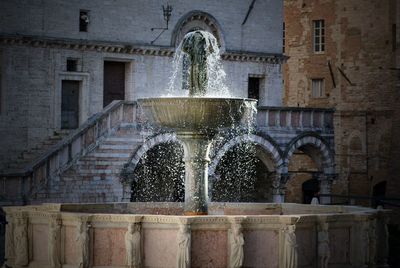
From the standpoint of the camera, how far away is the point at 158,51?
39812 mm

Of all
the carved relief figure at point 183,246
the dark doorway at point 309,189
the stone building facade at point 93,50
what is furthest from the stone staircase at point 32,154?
the carved relief figure at point 183,246

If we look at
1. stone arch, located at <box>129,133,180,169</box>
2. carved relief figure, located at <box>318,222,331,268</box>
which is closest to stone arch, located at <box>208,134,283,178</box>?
stone arch, located at <box>129,133,180,169</box>

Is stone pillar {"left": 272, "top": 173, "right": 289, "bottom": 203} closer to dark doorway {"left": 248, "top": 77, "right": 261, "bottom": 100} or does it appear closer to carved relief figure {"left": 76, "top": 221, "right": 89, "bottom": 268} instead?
dark doorway {"left": 248, "top": 77, "right": 261, "bottom": 100}

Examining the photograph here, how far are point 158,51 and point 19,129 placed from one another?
6979mm

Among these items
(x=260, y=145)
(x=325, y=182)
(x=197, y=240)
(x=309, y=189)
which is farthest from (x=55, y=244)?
(x=309, y=189)

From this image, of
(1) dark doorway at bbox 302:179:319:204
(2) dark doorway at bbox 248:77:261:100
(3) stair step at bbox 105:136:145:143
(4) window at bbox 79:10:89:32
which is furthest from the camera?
(1) dark doorway at bbox 302:179:319:204

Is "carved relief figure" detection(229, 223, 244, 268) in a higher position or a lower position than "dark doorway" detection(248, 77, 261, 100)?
lower

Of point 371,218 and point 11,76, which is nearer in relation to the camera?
A: point 371,218

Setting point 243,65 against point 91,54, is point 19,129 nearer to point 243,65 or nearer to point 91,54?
point 91,54

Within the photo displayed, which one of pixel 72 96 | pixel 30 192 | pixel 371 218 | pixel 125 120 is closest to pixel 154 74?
pixel 72 96

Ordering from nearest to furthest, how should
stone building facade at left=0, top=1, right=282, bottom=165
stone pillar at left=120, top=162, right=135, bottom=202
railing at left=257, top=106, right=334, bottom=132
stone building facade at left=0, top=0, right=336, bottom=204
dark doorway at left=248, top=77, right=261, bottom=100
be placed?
stone building facade at left=0, top=0, right=336, bottom=204
stone pillar at left=120, top=162, right=135, bottom=202
stone building facade at left=0, top=1, right=282, bottom=165
railing at left=257, top=106, right=334, bottom=132
dark doorway at left=248, top=77, right=261, bottom=100

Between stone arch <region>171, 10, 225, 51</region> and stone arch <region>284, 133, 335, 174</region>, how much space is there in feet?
17.5

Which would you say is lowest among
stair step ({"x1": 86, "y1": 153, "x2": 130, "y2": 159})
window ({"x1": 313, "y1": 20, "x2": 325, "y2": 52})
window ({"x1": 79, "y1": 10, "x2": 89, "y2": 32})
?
stair step ({"x1": 86, "y1": 153, "x2": 130, "y2": 159})

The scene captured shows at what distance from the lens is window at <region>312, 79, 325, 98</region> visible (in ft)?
166
